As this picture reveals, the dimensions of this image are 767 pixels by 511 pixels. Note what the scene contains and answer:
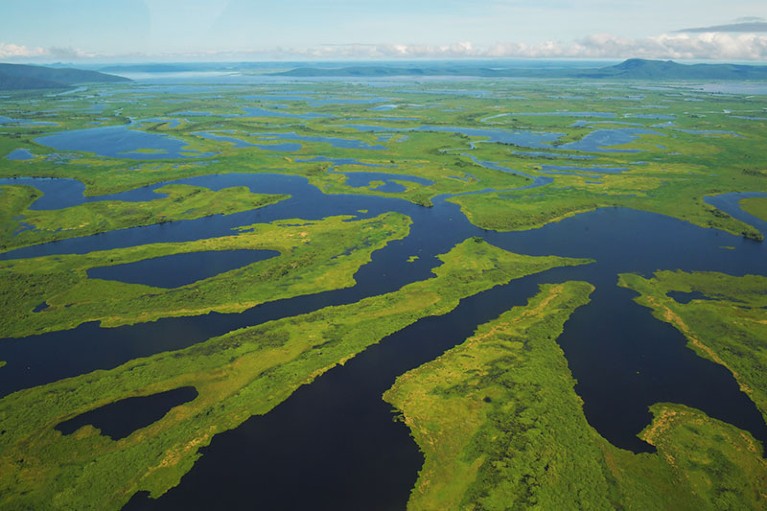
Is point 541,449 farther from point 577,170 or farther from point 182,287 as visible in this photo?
point 577,170

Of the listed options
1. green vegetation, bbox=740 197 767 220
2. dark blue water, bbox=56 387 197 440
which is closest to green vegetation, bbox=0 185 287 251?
dark blue water, bbox=56 387 197 440

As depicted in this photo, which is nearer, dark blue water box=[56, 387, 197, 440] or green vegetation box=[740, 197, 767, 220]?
dark blue water box=[56, 387, 197, 440]

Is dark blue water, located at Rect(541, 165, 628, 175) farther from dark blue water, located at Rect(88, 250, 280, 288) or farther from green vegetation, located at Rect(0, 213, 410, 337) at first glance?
dark blue water, located at Rect(88, 250, 280, 288)

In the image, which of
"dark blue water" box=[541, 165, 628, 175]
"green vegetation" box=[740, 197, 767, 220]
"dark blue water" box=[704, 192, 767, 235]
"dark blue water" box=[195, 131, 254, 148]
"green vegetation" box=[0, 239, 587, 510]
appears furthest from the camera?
"dark blue water" box=[195, 131, 254, 148]

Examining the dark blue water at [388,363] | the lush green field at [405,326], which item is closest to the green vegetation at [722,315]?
the lush green field at [405,326]

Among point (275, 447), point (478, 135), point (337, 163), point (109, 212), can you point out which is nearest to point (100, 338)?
point (275, 447)

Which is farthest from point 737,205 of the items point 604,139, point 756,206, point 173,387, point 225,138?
point 225,138

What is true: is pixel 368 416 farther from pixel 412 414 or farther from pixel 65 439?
pixel 65 439
